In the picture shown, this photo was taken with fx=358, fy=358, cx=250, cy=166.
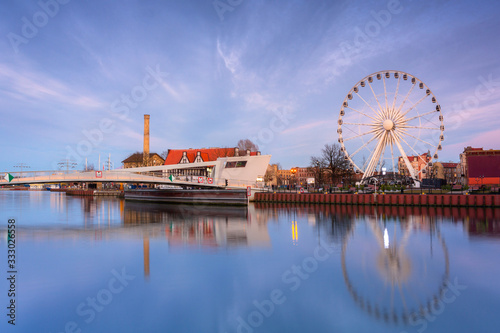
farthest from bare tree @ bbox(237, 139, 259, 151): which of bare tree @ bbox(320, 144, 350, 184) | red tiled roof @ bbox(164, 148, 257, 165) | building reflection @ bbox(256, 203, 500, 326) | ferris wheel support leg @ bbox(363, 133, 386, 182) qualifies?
building reflection @ bbox(256, 203, 500, 326)

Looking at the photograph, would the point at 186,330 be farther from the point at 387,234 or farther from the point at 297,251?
the point at 387,234

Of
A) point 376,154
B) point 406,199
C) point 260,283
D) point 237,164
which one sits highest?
point 376,154

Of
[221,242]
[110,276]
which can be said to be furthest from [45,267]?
[221,242]

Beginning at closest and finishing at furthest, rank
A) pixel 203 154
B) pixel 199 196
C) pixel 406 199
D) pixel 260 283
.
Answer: pixel 260 283 → pixel 406 199 → pixel 199 196 → pixel 203 154

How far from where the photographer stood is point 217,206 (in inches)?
1738

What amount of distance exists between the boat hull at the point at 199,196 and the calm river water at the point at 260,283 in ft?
73.6

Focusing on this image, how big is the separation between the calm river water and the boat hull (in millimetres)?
22435

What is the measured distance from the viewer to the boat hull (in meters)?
42.8

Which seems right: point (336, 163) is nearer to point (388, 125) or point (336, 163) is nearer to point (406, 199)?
point (388, 125)


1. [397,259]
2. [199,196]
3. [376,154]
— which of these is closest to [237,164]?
[199,196]

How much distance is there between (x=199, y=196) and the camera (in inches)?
1850

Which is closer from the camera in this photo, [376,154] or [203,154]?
[376,154]

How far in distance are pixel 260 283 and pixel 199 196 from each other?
36646 millimetres

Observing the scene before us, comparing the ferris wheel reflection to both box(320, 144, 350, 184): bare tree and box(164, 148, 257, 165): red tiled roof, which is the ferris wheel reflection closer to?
box(320, 144, 350, 184): bare tree
